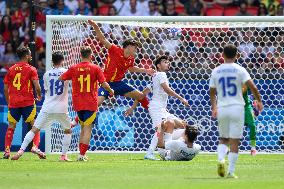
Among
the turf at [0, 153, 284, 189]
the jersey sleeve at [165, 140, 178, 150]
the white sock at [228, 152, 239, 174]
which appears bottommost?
the turf at [0, 153, 284, 189]

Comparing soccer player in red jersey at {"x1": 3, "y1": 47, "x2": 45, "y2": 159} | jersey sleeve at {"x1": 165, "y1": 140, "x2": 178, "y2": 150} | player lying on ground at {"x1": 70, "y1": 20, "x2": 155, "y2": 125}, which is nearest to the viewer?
jersey sleeve at {"x1": 165, "y1": 140, "x2": 178, "y2": 150}

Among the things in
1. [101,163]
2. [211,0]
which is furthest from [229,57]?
[211,0]

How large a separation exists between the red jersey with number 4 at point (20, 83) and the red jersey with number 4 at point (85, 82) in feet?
4.45

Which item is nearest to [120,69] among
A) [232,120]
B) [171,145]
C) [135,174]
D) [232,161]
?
[171,145]

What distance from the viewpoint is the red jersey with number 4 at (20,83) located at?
1747 cm

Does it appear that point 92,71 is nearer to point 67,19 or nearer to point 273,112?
point 67,19

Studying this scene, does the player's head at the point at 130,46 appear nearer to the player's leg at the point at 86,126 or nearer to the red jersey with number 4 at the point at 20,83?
the red jersey with number 4 at the point at 20,83

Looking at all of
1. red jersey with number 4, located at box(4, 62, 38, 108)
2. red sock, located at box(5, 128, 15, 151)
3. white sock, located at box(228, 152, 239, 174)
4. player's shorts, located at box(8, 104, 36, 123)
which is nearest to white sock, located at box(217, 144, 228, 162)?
white sock, located at box(228, 152, 239, 174)

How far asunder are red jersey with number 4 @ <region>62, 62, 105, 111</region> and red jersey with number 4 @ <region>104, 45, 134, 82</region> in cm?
211

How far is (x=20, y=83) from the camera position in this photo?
57.6ft

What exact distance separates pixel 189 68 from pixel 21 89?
4937 mm

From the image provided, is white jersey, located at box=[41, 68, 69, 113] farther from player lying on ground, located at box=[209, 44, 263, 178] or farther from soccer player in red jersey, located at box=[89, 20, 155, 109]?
player lying on ground, located at box=[209, 44, 263, 178]

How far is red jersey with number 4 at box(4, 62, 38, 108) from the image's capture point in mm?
17469

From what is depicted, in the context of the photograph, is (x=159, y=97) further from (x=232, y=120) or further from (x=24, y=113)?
(x=232, y=120)
